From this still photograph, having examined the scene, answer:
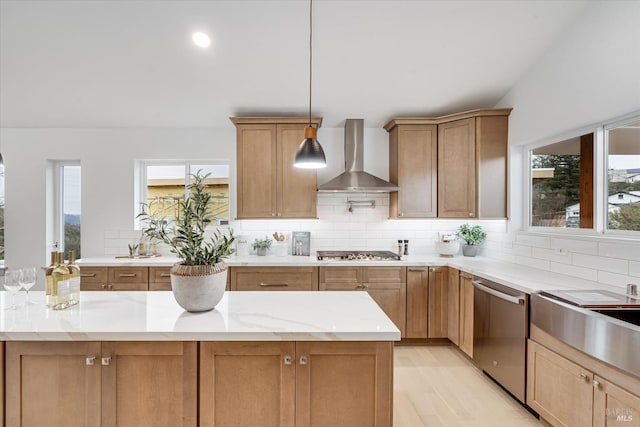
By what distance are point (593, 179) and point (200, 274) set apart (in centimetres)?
298

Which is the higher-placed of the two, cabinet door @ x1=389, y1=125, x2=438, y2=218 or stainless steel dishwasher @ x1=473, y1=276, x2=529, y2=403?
cabinet door @ x1=389, y1=125, x2=438, y2=218

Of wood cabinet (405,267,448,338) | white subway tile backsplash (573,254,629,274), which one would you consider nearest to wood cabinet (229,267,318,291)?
wood cabinet (405,267,448,338)

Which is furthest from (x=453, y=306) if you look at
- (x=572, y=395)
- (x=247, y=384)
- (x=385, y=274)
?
(x=247, y=384)

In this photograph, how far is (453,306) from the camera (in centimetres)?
337

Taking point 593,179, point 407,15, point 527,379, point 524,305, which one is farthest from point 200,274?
point 593,179

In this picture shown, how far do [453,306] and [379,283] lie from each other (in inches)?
30.5

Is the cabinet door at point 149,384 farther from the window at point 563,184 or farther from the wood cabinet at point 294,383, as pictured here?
the window at point 563,184

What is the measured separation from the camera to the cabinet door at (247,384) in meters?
1.42

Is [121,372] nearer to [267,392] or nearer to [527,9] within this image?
[267,392]

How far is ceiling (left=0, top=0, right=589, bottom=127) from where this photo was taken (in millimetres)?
2625

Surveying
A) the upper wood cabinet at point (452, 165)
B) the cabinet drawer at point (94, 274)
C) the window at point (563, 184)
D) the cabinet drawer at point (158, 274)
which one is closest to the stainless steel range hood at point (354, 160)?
the upper wood cabinet at point (452, 165)

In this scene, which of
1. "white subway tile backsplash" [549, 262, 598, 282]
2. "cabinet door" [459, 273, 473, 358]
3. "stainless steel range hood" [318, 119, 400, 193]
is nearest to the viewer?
"white subway tile backsplash" [549, 262, 598, 282]

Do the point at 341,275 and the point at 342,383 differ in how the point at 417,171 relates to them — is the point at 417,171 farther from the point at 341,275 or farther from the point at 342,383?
the point at 342,383

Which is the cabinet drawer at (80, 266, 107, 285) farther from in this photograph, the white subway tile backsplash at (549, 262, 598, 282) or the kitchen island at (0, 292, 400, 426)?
the white subway tile backsplash at (549, 262, 598, 282)
